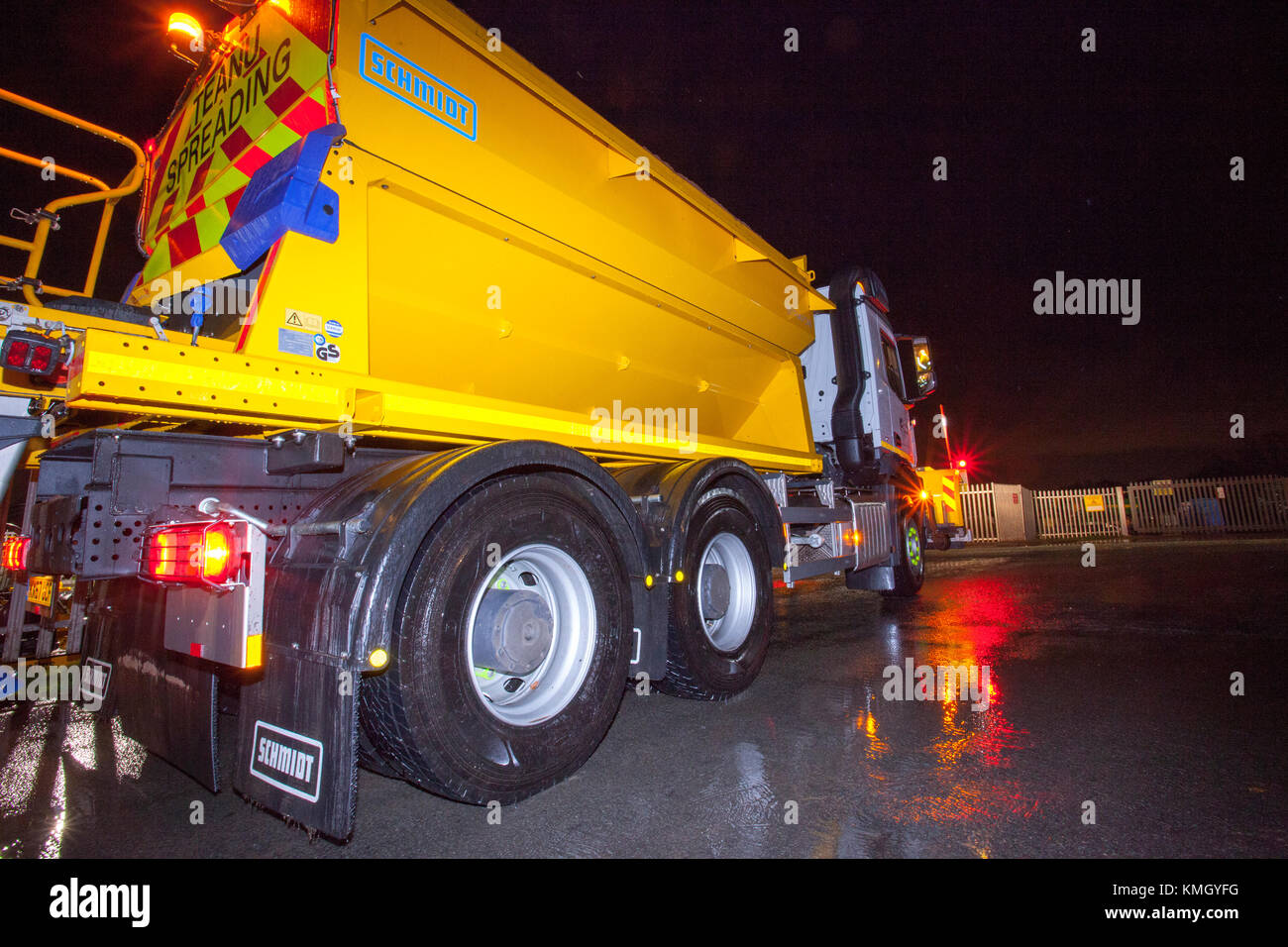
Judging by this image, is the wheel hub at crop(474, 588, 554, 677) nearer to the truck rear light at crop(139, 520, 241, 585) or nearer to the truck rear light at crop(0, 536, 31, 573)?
the truck rear light at crop(139, 520, 241, 585)

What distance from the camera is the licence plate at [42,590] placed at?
2811 mm

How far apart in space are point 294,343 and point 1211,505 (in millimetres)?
23877

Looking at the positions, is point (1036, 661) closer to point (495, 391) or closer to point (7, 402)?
point (495, 391)

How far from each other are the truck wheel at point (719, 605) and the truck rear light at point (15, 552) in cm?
273

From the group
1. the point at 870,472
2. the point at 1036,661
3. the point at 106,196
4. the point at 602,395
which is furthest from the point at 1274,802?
the point at 106,196

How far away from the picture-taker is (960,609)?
6.69m

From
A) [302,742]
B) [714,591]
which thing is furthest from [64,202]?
[714,591]

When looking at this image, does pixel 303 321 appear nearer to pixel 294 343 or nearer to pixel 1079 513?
pixel 294 343

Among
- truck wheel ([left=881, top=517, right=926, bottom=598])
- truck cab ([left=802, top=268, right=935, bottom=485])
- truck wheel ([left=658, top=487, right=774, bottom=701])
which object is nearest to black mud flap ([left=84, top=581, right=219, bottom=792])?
truck wheel ([left=658, top=487, right=774, bottom=701])

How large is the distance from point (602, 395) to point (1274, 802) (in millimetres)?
3390

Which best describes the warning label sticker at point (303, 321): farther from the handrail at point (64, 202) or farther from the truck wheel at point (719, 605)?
the truck wheel at point (719, 605)

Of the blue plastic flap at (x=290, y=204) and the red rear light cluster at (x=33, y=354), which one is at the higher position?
the blue plastic flap at (x=290, y=204)

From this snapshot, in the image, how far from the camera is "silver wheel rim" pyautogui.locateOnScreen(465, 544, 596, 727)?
7.74ft

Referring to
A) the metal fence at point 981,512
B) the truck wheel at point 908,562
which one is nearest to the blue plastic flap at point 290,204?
the truck wheel at point 908,562
